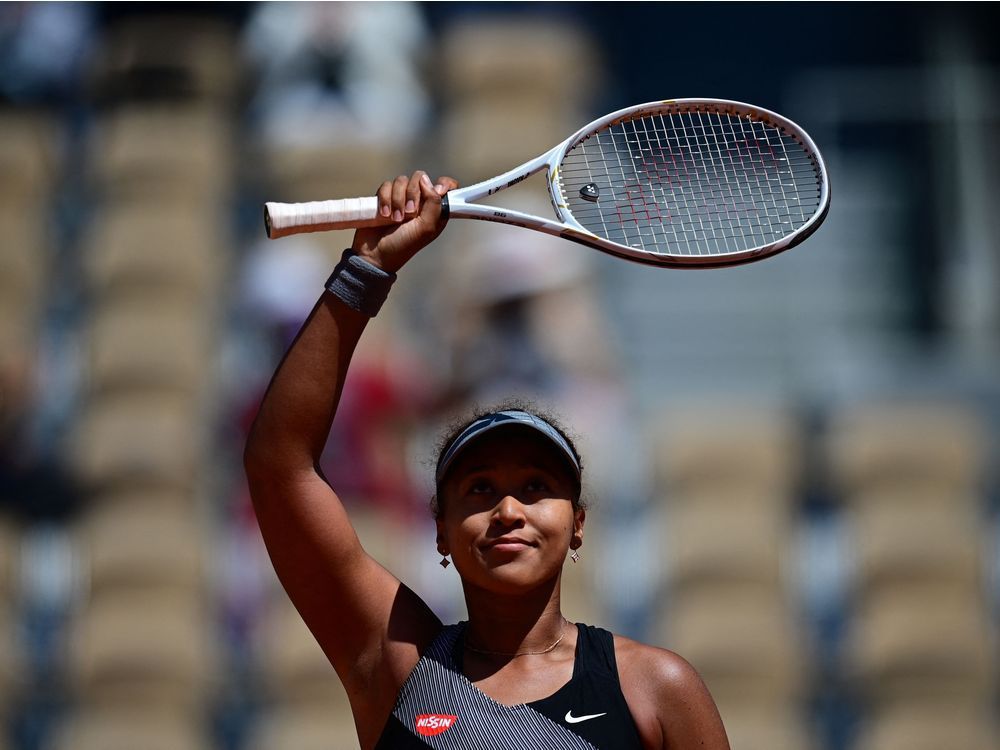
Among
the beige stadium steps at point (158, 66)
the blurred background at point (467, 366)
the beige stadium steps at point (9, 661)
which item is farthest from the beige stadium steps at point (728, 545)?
the beige stadium steps at point (158, 66)

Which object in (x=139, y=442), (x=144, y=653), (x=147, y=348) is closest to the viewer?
(x=144, y=653)

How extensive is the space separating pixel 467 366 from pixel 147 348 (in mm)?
1666

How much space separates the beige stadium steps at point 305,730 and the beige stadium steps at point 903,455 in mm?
2219

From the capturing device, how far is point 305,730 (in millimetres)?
5730

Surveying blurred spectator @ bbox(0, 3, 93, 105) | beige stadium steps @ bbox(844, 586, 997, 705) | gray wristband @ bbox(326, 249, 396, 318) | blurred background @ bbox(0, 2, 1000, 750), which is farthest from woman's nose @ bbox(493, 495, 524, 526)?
blurred spectator @ bbox(0, 3, 93, 105)


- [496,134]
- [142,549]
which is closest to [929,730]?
[142,549]

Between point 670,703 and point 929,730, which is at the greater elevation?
point 670,703

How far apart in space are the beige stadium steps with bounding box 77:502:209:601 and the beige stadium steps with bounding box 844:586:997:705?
2493 mm

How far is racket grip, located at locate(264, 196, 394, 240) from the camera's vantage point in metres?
2.42

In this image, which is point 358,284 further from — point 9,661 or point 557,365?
point 9,661

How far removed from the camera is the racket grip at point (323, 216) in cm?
242

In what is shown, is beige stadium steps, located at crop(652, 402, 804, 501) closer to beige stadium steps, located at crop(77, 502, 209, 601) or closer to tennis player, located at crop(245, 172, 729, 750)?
beige stadium steps, located at crop(77, 502, 209, 601)

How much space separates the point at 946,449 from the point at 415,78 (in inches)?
120

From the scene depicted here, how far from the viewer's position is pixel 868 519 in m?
6.39
